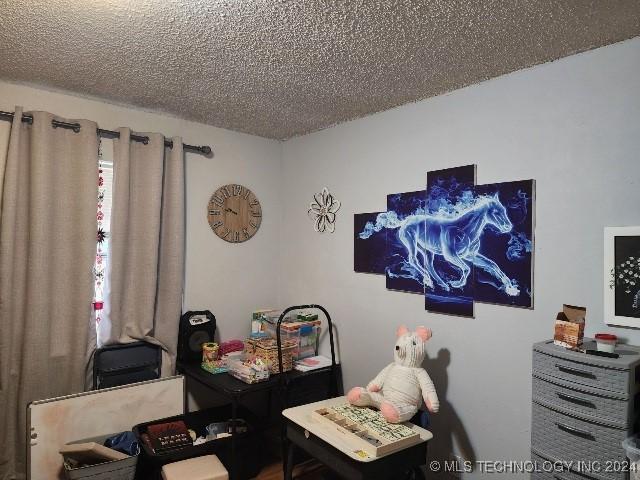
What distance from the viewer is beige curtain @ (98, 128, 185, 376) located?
246 centimetres

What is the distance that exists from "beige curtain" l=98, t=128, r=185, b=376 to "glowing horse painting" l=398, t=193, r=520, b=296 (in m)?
1.51

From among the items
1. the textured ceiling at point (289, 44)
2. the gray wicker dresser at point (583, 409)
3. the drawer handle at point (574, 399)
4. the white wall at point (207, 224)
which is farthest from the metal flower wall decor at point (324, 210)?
the drawer handle at point (574, 399)

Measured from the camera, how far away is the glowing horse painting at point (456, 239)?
1.98 meters

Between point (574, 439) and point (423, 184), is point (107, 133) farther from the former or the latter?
point (574, 439)

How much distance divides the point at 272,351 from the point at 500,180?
1640 millimetres

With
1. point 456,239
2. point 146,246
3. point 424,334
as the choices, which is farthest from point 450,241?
point 146,246

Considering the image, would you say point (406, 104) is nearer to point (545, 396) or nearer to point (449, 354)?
point (449, 354)

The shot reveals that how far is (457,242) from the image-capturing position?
215 centimetres

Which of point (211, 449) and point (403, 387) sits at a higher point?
point (403, 387)

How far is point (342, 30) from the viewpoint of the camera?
1.60 metres

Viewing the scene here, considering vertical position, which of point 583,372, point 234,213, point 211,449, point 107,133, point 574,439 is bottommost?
point 211,449

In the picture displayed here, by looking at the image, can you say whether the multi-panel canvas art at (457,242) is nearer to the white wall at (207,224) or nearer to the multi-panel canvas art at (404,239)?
the multi-panel canvas art at (404,239)

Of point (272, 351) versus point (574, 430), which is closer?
point (574, 430)

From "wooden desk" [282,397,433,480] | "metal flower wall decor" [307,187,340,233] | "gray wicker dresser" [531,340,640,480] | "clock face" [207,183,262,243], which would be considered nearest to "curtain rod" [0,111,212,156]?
"clock face" [207,183,262,243]
